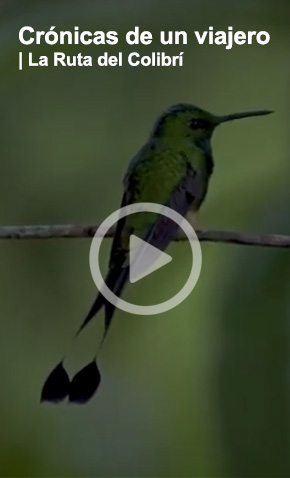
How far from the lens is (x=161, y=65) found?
2.66 feet

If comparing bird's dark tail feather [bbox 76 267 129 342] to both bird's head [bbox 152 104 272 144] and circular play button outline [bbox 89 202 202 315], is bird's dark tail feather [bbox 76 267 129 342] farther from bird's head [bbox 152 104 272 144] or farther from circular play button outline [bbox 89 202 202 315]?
bird's head [bbox 152 104 272 144]

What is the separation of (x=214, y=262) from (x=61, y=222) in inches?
8.6

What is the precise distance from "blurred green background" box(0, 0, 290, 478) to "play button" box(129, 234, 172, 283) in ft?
0.06

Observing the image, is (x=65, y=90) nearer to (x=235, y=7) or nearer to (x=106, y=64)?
(x=106, y=64)

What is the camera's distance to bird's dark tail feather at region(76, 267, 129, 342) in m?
0.79

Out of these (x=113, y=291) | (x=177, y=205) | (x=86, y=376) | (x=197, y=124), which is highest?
(x=197, y=124)

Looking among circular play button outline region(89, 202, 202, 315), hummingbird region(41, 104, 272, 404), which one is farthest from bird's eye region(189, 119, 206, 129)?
circular play button outline region(89, 202, 202, 315)

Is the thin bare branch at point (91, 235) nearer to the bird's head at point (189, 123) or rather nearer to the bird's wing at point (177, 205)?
the bird's wing at point (177, 205)

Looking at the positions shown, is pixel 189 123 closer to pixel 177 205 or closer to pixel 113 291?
pixel 177 205

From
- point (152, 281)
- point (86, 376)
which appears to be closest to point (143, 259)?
point (152, 281)

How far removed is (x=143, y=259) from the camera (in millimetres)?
789

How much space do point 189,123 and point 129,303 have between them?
0.26 m

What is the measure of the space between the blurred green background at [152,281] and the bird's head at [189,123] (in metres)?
0.01

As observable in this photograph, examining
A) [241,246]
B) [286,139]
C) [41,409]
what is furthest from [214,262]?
[41,409]
